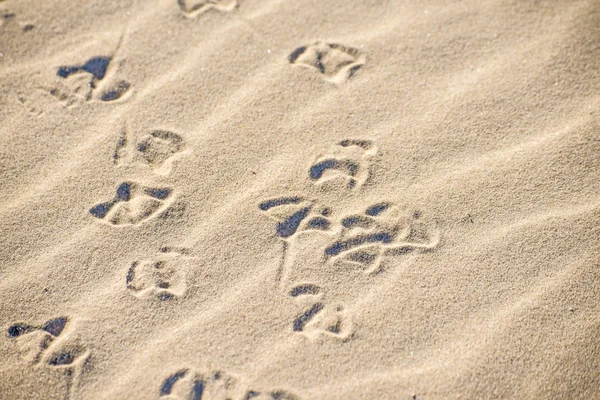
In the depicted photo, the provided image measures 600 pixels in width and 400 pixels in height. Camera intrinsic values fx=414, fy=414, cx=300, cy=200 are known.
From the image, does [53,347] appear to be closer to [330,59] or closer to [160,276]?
[160,276]

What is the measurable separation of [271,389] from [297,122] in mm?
1053

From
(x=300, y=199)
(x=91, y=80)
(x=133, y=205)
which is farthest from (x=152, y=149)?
(x=300, y=199)

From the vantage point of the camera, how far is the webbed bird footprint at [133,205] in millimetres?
1637

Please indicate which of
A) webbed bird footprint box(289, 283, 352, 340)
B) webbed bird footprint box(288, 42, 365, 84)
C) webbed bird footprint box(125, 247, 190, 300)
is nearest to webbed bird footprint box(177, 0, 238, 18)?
webbed bird footprint box(288, 42, 365, 84)

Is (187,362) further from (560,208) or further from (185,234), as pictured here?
(560,208)

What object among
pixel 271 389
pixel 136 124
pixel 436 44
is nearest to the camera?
pixel 271 389

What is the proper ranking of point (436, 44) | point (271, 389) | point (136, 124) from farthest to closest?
point (436, 44)
point (136, 124)
point (271, 389)

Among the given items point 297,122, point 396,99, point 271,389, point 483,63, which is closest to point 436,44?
point 483,63

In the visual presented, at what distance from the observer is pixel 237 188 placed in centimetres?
168

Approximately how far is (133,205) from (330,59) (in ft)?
3.46

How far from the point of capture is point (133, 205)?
165cm

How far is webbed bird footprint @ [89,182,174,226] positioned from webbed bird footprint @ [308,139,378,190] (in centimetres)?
61

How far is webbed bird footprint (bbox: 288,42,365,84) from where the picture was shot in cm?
184

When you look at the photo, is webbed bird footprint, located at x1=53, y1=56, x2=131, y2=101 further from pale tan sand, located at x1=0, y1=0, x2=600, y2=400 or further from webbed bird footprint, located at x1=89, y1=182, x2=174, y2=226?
webbed bird footprint, located at x1=89, y1=182, x2=174, y2=226
